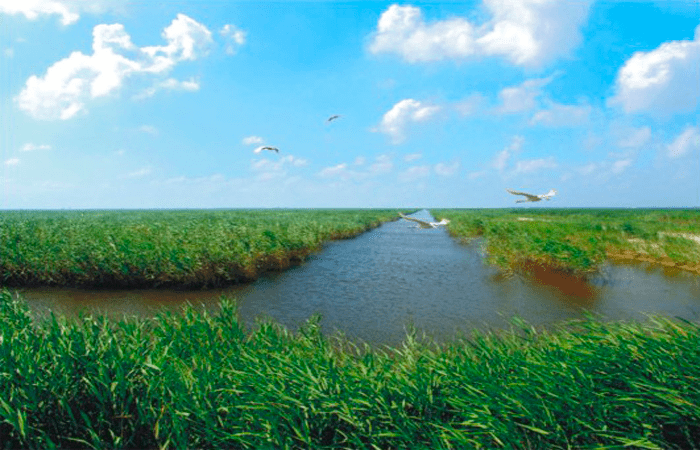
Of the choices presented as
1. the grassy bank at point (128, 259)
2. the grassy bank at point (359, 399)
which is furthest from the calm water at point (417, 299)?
the grassy bank at point (359, 399)

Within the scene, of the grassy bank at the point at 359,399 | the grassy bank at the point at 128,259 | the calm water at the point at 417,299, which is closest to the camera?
the grassy bank at the point at 359,399

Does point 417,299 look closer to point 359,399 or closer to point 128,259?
point 359,399

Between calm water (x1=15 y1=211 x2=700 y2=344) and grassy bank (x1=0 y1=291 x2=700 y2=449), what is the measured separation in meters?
3.59

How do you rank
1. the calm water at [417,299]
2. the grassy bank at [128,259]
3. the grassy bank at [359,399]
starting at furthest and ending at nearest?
1. the grassy bank at [128,259]
2. the calm water at [417,299]
3. the grassy bank at [359,399]

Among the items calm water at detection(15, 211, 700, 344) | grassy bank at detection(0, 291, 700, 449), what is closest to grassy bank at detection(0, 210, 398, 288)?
calm water at detection(15, 211, 700, 344)

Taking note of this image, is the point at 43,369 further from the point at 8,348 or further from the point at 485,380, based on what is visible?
the point at 485,380

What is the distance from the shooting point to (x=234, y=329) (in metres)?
5.00

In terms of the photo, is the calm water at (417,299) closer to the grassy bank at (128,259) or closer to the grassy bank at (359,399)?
the grassy bank at (128,259)

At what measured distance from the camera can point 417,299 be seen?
34.6 ft

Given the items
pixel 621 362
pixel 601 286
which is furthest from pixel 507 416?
pixel 601 286

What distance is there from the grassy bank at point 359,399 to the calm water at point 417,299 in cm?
359

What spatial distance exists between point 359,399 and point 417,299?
307 inches

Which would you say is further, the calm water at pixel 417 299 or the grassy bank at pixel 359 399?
the calm water at pixel 417 299

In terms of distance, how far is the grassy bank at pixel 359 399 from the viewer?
8.91ft
